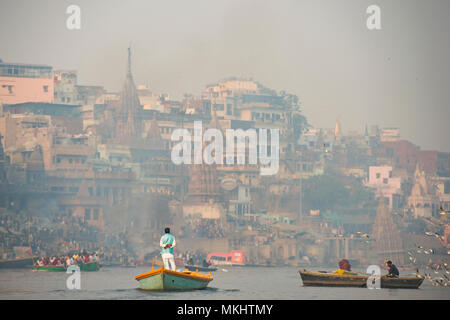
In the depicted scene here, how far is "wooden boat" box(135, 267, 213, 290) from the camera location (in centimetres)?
4831

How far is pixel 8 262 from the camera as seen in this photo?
299 ft

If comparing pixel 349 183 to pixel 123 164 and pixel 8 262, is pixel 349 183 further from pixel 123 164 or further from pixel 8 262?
pixel 8 262

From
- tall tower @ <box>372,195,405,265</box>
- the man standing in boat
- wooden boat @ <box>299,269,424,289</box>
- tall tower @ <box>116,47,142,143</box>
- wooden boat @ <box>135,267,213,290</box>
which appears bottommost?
tall tower @ <box>372,195,405,265</box>

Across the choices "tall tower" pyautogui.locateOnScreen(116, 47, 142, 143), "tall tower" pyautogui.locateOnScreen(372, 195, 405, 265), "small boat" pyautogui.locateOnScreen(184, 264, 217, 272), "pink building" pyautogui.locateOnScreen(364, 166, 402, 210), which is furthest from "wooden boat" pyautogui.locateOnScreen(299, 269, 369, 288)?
"tall tower" pyautogui.locateOnScreen(116, 47, 142, 143)

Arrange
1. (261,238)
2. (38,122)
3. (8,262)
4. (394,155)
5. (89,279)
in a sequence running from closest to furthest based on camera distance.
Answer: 1. (89,279)
2. (8,262)
3. (261,238)
4. (38,122)
5. (394,155)

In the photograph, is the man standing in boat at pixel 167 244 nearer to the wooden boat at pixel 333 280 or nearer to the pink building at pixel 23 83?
the wooden boat at pixel 333 280

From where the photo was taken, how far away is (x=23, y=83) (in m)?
143

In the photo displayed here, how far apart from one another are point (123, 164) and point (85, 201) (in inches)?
745

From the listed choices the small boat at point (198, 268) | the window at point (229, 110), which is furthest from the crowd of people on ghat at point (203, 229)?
the window at point (229, 110)

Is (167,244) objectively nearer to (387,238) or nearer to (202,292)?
(202,292)

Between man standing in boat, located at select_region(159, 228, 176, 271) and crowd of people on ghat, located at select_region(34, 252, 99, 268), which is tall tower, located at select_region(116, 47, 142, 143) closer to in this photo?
crowd of people on ghat, located at select_region(34, 252, 99, 268)

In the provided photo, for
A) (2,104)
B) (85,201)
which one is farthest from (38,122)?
(85,201)

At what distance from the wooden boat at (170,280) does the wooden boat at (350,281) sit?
7241mm

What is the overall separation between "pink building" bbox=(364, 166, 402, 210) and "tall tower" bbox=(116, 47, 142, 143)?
29556mm
